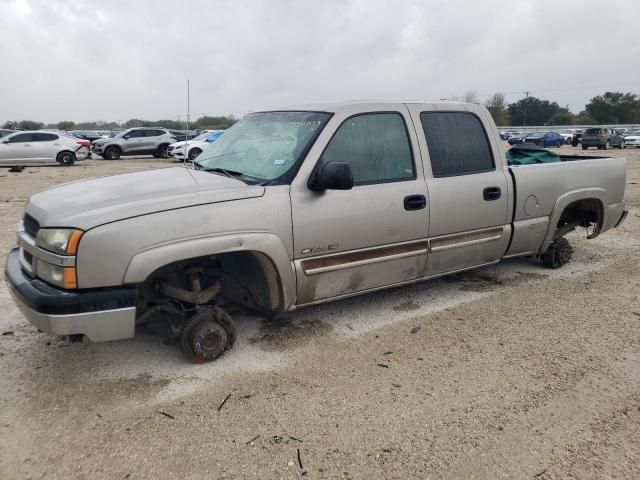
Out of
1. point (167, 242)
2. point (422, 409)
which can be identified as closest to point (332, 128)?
point (167, 242)

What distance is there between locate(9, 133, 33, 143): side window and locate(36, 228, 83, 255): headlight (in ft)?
65.0

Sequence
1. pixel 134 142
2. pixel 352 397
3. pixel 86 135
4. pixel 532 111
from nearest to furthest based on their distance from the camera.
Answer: pixel 352 397, pixel 134 142, pixel 86 135, pixel 532 111

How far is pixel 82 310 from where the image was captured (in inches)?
113

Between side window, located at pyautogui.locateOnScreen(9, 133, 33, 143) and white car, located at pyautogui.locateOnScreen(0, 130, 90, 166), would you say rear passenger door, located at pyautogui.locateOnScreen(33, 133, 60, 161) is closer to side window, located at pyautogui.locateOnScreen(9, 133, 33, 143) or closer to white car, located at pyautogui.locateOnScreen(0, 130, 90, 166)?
white car, located at pyautogui.locateOnScreen(0, 130, 90, 166)

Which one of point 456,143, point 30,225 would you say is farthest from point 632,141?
point 30,225

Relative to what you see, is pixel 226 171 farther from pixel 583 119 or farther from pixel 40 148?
pixel 583 119

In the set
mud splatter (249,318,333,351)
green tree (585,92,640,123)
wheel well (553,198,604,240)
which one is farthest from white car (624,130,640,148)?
green tree (585,92,640,123)

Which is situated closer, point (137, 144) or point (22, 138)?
point (22, 138)

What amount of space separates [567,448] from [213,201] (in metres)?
2.39

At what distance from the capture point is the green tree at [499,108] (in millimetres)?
85850

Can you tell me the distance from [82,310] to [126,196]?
0.75 metres

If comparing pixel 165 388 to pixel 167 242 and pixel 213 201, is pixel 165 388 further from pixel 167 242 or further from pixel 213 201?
pixel 213 201

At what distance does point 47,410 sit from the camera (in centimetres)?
290

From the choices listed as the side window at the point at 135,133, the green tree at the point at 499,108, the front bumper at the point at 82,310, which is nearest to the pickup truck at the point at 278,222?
the front bumper at the point at 82,310
